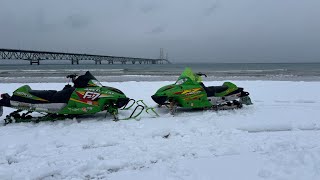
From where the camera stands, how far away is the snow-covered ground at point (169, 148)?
13.4 ft

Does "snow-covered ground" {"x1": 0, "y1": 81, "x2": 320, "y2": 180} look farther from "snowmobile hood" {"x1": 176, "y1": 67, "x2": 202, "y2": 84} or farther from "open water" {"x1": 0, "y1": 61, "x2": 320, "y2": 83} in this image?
"open water" {"x1": 0, "y1": 61, "x2": 320, "y2": 83}

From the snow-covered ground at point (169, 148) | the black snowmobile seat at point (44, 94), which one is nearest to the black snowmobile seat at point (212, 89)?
the snow-covered ground at point (169, 148)

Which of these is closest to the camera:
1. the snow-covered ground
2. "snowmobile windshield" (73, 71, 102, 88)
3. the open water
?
the snow-covered ground

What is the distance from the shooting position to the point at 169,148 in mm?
5023

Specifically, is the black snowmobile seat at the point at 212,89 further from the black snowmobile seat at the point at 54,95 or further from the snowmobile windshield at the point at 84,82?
the black snowmobile seat at the point at 54,95

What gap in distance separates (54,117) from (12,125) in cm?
97

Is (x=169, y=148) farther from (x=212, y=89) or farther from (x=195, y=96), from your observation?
(x=212, y=89)

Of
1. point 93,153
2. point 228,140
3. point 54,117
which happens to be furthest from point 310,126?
point 54,117

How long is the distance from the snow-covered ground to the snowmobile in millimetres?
536

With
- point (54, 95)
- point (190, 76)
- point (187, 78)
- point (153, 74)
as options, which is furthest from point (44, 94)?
point (153, 74)

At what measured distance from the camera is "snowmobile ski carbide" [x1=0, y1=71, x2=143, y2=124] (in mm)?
7145

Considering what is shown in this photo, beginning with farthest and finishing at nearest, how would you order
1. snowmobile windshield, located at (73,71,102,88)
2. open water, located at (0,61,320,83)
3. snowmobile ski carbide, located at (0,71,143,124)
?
open water, located at (0,61,320,83)
snowmobile windshield, located at (73,71,102,88)
snowmobile ski carbide, located at (0,71,143,124)

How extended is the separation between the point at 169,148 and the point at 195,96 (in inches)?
139

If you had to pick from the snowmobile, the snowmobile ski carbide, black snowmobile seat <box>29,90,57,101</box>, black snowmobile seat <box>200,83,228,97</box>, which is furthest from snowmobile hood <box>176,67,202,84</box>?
black snowmobile seat <box>29,90,57,101</box>
